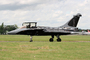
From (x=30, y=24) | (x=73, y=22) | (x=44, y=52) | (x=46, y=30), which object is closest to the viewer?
(x=44, y=52)

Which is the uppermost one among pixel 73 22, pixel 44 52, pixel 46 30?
pixel 73 22

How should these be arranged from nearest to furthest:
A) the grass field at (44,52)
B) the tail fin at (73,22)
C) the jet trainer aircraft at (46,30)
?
the grass field at (44,52)
the jet trainer aircraft at (46,30)
the tail fin at (73,22)

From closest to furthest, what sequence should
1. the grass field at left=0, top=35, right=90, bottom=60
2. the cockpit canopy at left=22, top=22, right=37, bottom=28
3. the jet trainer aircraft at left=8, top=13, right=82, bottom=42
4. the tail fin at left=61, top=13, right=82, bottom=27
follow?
the grass field at left=0, top=35, right=90, bottom=60
the jet trainer aircraft at left=8, top=13, right=82, bottom=42
the cockpit canopy at left=22, top=22, right=37, bottom=28
the tail fin at left=61, top=13, right=82, bottom=27

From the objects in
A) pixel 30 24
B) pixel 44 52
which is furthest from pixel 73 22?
pixel 44 52

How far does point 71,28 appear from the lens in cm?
3566

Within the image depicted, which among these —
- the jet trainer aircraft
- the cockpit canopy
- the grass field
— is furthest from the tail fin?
the grass field

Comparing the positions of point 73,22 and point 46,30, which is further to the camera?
point 73,22

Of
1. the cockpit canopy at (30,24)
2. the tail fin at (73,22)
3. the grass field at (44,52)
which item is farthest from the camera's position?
the tail fin at (73,22)

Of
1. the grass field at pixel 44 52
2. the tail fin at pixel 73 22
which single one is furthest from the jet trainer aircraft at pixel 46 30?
the grass field at pixel 44 52

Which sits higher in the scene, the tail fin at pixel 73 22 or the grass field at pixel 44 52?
the tail fin at pixel 73 22

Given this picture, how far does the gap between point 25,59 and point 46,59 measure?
4.57ft

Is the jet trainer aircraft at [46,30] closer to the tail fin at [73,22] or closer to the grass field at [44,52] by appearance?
the tail fin at [73,22]

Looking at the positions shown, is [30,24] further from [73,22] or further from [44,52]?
[44,52]

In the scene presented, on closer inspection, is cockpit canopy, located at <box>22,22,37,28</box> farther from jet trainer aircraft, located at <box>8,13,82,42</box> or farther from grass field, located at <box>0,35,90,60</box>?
grass field, located at <box>0,35,90,60</box>
